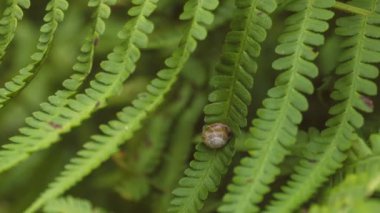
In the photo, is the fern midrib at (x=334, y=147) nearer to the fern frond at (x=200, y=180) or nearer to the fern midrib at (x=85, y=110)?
the fern frond at (x=200, y=180)

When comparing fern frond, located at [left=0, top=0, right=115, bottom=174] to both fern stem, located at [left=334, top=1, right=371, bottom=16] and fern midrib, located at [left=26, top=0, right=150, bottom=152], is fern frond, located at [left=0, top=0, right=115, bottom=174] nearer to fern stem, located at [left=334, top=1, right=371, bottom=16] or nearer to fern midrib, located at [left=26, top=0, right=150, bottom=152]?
fern midrib, located at [left=26, top=0, right=150, bottom=152]

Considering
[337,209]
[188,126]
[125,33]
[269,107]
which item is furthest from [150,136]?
[337,209]

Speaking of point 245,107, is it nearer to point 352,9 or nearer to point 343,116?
point 343,116

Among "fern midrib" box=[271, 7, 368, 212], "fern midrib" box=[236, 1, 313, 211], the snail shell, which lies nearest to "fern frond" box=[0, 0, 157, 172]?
the snail shell

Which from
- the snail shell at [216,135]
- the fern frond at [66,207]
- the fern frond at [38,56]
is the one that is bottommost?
the fern frond at [66,207]

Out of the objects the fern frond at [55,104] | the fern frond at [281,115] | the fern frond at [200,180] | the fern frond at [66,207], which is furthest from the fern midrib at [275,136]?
the fern frond at [55,104]

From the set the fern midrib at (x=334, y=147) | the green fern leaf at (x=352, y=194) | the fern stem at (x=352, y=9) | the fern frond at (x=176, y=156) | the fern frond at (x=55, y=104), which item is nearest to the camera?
the green fern leaf at (x=352, y=194)

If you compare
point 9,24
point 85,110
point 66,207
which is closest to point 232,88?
point 85,110
